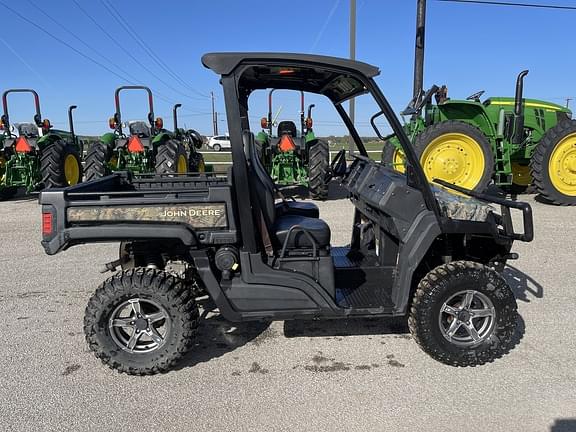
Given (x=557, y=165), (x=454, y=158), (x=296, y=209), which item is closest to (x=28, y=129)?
(x=296, y=209)

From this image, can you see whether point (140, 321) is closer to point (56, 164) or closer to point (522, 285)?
point (522, 285)

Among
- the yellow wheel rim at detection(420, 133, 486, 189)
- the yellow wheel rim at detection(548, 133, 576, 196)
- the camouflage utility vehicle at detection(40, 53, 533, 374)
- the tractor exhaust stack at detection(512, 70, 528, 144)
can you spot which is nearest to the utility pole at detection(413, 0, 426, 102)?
the tractor exhaust stack at detection(512, 70, 528, 144)

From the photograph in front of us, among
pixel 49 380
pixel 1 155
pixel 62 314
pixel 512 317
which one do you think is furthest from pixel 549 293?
pixel 1 155

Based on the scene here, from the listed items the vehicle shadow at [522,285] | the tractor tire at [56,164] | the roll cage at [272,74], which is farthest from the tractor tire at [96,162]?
the vehicle shadow at [522,285]

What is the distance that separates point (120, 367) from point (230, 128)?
175 centimetres

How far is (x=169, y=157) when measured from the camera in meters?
8.92

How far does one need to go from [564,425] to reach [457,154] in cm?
650

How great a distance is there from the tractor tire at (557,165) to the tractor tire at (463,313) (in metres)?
6.33

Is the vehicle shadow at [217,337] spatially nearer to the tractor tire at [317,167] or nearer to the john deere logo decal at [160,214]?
the john deere logo decal at [160,214]

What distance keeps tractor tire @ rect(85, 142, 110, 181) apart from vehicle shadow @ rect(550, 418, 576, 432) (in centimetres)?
920

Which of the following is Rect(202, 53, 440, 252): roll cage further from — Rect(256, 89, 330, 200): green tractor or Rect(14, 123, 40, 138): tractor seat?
Rect(14, 123, 40, 138): tractor seat

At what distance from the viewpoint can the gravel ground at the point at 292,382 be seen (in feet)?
7.66

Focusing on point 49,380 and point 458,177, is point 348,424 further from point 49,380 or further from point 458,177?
point 458,177

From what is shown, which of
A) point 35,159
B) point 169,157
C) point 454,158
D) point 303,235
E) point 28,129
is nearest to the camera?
point 303,235
